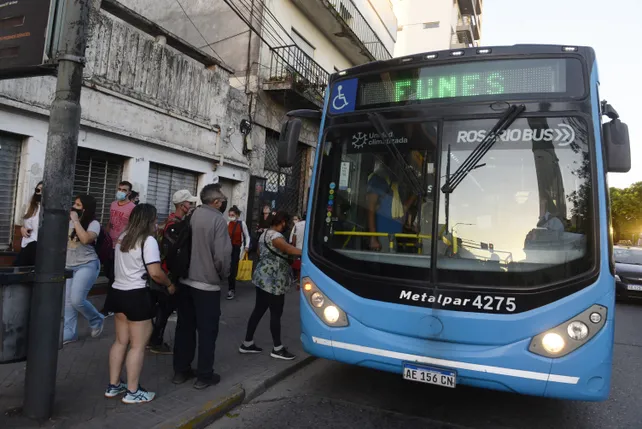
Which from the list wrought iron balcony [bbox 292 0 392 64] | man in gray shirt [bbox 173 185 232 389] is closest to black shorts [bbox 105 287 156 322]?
man in gray shirt [bbox 173 185 232 389]

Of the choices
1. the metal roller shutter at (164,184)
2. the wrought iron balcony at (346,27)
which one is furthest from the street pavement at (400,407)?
the wrought iron balcony at (346,27)

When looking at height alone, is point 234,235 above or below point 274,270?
above

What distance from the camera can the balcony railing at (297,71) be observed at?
12305mm

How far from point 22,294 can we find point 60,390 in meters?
1.13

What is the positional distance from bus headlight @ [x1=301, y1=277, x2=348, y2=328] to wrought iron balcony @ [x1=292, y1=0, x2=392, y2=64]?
11387mm

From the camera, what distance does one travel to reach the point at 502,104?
3756 millimetres

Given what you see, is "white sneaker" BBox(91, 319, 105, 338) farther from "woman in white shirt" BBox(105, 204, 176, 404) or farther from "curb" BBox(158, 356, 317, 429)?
"curb" BBox(158, 356, 317, 429)

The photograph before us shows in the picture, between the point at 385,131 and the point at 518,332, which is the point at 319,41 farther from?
the point at 518,332

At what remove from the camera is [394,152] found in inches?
158

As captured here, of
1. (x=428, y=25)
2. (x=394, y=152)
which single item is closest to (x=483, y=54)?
(x=394, y=152)

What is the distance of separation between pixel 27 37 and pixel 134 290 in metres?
1.95

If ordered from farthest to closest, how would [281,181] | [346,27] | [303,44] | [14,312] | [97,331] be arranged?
1. [346,27]
2. [303,44]
3. [281,181]
4. [97,331]
5. [14,312]

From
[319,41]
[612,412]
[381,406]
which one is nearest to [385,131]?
[381,406]

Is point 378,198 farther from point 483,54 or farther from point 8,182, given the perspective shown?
point 8,182
